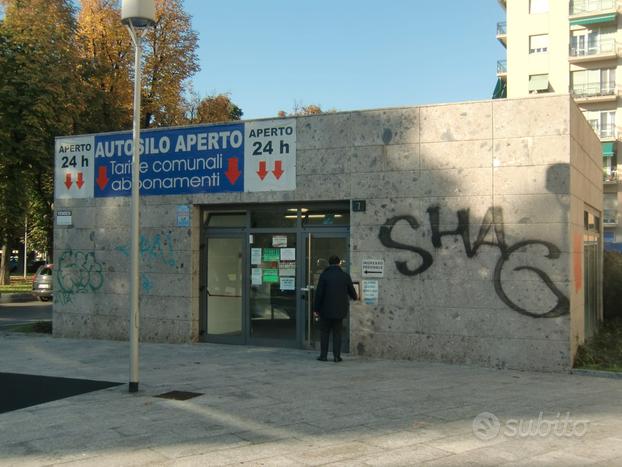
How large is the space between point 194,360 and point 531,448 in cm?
634

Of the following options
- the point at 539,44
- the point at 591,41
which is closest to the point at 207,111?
the point at 539,44

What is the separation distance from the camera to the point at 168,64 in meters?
29.8

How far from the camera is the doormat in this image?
25.2 ft

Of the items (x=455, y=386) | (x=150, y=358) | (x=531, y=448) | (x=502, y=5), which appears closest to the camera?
(x=531, y=448)

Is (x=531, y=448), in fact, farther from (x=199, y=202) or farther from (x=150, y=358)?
(x=199, y=202)

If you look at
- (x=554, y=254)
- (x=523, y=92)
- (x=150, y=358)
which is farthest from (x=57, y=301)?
(x=523, y=92)

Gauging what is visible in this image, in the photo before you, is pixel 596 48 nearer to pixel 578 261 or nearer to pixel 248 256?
pixel 578 261

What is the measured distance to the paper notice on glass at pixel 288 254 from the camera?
11.7 m

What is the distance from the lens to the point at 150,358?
10.9 metres

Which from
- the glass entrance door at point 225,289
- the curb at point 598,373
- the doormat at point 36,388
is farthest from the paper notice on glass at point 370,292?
the doormat at point 36,388

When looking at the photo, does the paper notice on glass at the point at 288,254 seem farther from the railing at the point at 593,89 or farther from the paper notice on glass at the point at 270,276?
the railing at the point at 593,89

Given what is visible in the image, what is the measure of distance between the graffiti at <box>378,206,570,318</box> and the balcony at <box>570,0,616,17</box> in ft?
143

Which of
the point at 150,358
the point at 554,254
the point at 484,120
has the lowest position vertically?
the point at 150,358

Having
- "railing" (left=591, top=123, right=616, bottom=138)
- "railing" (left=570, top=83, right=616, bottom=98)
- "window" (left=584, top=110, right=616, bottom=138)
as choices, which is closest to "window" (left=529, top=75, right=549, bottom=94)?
"railing" (left=570, top=83, right=616, bottom=98)
